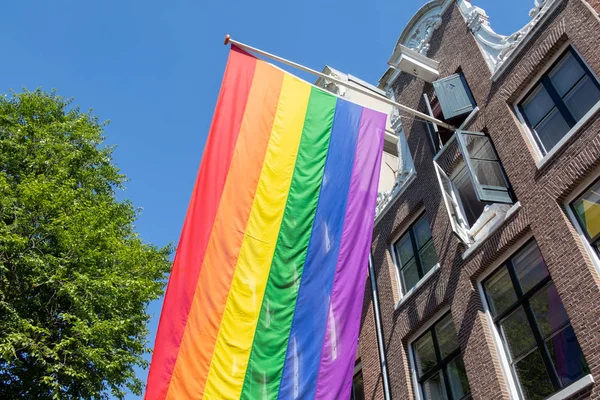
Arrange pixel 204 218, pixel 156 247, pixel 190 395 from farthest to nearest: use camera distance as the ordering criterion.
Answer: pixel 156 247, pixel 204 218, pixel 190 395

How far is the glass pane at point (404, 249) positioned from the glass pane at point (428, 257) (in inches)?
24.8

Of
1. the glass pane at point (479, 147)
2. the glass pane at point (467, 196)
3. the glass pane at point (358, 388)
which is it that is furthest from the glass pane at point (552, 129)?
the glass pane at point (358, 388)

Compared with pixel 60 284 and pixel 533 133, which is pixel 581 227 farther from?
pixel 60 284

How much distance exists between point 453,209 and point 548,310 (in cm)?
387

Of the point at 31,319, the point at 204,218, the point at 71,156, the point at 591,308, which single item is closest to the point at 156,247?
the point at 71,156

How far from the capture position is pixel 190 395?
8.34 m

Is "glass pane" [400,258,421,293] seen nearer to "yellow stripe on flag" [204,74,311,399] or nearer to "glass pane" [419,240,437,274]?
"glass pane" [419,240,437,274]

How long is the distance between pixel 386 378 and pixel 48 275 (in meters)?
9.56

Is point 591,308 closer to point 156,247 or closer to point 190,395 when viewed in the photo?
point 190,395

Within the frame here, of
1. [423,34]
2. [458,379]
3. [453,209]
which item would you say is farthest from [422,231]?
[423,34]

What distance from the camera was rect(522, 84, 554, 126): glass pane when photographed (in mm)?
11859

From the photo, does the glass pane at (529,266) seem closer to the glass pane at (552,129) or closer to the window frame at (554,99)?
the window frame at (554,99)

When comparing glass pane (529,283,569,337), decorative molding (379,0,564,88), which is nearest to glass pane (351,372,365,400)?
glass pane (529,283,569,337)

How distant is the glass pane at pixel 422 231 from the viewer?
586 inches
